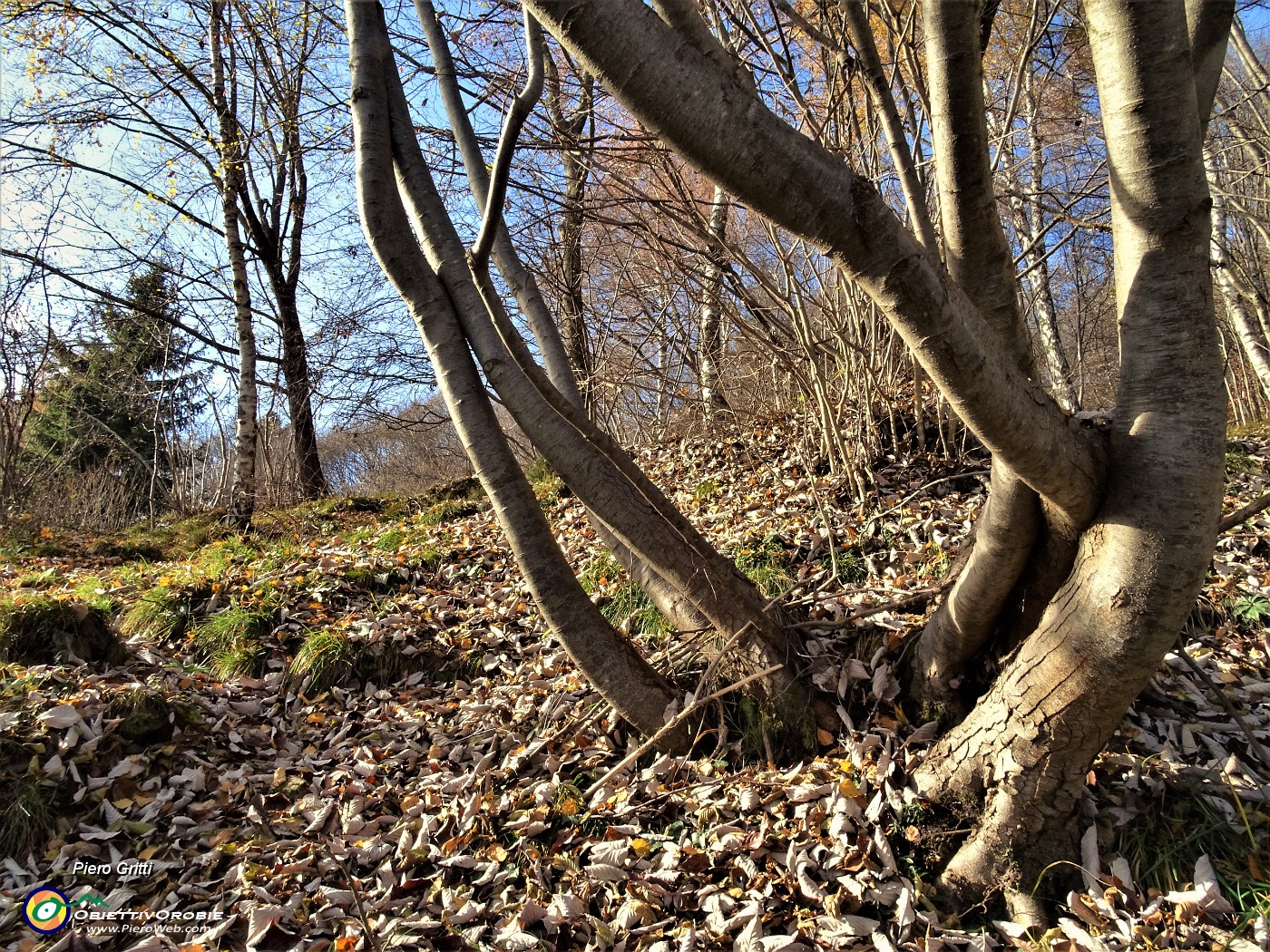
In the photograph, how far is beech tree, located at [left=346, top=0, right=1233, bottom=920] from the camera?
1.45 m

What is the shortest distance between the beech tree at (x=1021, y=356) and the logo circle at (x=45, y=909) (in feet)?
7.26

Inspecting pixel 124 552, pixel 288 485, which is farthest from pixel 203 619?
pixel 288 485

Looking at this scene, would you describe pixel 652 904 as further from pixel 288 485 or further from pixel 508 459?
pixel 288 485

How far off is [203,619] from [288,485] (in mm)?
6056

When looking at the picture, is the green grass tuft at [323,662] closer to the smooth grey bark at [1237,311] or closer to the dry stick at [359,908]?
the dry stick at [359,908]

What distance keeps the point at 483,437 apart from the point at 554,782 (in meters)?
1.40

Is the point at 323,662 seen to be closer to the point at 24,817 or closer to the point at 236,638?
the point at 236,638

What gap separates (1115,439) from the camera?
68.0 inches

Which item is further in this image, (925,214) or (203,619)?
(203,619)

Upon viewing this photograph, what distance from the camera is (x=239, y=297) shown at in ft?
26.1

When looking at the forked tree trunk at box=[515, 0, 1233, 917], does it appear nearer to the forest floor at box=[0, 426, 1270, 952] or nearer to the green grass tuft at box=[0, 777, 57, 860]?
the forest floor at box=[0, 426, 1270, 952]

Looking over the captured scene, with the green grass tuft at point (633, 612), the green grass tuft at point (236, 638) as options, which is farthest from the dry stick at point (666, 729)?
the green grass tuft at point (236, 638)

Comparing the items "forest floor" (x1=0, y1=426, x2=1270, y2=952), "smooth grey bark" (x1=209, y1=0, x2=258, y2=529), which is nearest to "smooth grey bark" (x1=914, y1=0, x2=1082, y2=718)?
"forest floor" (x1=0, y1=426, x2=1270, y2=952)

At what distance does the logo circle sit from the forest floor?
0.08 ft
